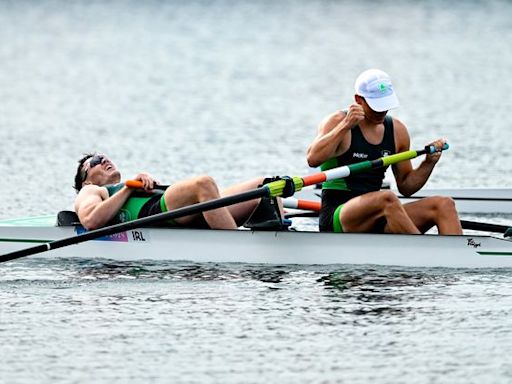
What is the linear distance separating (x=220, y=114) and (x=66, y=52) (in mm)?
21154

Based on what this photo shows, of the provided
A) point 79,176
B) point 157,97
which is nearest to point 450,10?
point 157,97

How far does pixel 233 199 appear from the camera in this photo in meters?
13.9

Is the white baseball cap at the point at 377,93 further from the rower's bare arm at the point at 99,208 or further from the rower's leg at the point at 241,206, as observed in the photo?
the rower's bare arm at the point at 99,208

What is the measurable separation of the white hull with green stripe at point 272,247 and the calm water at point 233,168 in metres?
0.12

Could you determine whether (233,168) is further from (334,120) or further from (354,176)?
(334,120)

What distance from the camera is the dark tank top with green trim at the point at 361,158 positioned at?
14.4 meters

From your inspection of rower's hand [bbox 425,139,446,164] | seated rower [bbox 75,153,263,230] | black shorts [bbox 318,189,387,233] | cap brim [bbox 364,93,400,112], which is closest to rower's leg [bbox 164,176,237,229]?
seated rower [bbox 75,153,263,230]

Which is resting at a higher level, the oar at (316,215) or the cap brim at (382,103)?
the cap brim at (382,103)

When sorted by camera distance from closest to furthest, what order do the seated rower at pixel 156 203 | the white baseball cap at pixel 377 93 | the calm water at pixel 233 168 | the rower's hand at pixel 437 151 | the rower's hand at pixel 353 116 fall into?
the calm water at pixel 233 168, the rower's hand at pixel 353 116, the white baseball cap at pixel 377 93, the rower's hand at pixel 437 151, the seated rower at pixel 156 203

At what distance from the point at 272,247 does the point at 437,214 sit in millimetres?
1515

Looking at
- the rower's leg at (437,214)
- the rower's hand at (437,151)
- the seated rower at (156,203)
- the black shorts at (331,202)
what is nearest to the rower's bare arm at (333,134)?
the black shorts at (331,202)

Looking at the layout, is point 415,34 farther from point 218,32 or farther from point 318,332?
point 318,332

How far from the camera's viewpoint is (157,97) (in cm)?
3734

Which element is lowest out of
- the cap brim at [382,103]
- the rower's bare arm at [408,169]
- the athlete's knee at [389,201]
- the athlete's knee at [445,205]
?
the athlete's knee at [445,205]
